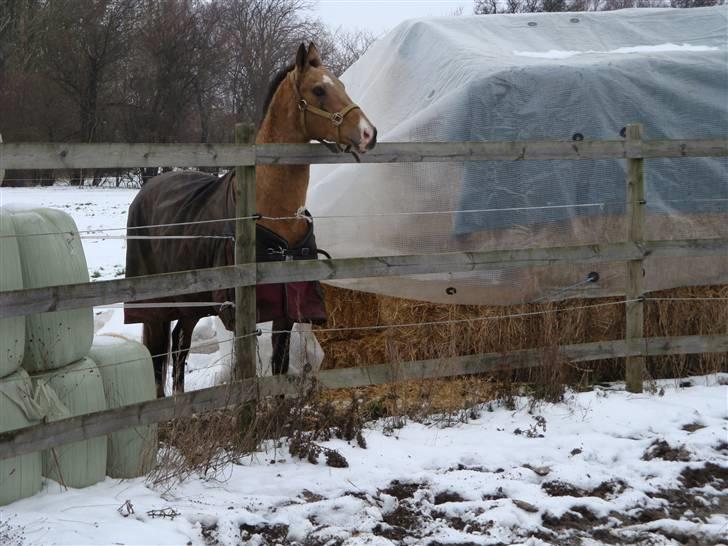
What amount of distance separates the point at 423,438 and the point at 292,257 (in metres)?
1.29

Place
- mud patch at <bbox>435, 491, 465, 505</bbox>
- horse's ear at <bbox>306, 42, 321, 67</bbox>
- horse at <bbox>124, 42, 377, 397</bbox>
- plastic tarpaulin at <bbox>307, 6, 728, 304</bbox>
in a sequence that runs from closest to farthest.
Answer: mud patch at <bbox>435, 491, 465, 505</bbox> < horse at <bbox>124, 42, 377, 397</bbox> < horse's ear at <bbox>306, 42, 321, 67</bbox> < plastic tarpaulin at <bbox>307, 6, 728, 304</bbox>

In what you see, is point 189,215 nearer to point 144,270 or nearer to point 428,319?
point 144,270

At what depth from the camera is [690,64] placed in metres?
7.00

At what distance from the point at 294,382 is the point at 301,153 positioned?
124cm

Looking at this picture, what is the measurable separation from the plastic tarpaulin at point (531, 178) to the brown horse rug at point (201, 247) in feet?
3.33

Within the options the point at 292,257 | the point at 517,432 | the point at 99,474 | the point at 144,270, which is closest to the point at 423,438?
the point at 517,432

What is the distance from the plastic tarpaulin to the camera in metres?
6.34

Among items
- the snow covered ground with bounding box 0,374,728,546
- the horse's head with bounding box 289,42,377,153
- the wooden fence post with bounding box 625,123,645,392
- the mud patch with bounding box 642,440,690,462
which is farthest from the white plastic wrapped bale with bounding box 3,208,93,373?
the wooden fence post with bounding box 625,123,645,392

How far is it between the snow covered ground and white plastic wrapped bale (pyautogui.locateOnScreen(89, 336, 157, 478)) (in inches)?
4.8

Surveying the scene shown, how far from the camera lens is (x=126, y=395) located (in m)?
4.10

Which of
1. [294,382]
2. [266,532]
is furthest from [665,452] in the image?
[266,532]

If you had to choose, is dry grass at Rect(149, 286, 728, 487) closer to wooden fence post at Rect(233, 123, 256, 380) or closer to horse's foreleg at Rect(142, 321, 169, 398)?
wooden fence post at Rect(233, 123, 256, 380)

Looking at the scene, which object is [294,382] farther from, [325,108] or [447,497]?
[325,108]

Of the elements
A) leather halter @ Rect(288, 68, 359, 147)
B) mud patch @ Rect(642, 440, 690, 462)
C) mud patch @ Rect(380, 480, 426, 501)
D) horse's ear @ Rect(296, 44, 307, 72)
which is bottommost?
mud patch @ Rect(642, 440, 690, 462)
